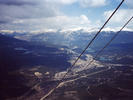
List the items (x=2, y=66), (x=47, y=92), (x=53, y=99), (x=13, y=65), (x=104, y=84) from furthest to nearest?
(x=13, y=65)
(x=2, y=66)
(x=104, y=84)
(x=47, y=92)
(x=53, y=99)

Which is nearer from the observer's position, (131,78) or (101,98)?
(101,98)

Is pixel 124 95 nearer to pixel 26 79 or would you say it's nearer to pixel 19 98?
pixel 19 98

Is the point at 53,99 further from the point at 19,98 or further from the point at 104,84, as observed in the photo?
the point at 104,84

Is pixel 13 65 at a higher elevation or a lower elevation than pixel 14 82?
higher

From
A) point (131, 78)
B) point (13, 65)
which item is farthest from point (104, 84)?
point (13, 65)

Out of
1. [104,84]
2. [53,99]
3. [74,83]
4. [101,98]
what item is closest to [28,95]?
[53,99]

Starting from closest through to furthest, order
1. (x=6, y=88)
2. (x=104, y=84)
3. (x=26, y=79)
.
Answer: (x=6, y=88), (x=104, y=84), (x=26, y=79)

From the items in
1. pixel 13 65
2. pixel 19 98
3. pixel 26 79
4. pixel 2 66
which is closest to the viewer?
pixel 19 98

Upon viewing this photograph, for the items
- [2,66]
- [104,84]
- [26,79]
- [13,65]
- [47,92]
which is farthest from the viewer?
[13,65]

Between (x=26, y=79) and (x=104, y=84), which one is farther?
(x=26, y=79)
